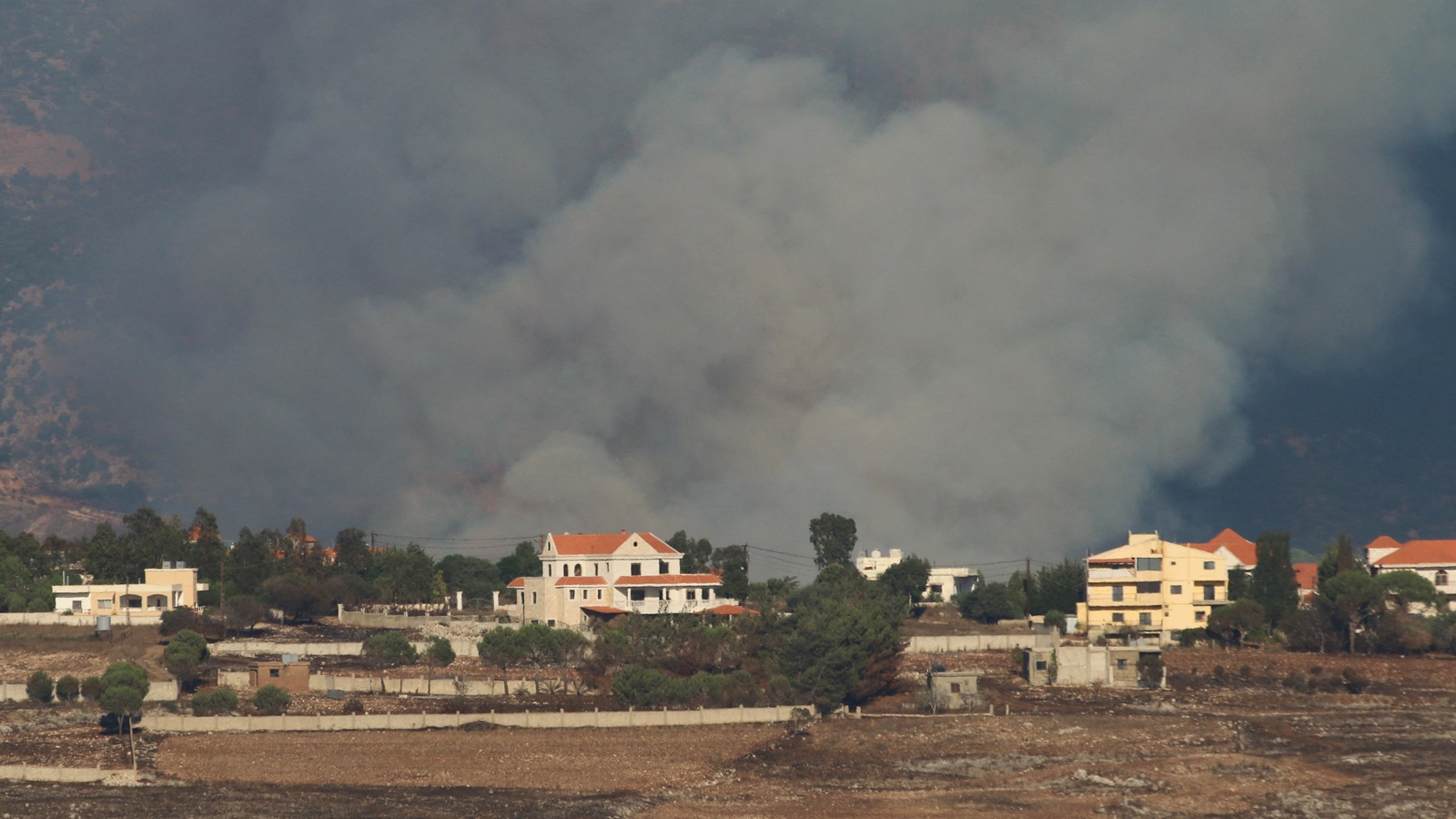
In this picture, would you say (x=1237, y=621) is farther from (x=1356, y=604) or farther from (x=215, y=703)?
(x=215, y=703)

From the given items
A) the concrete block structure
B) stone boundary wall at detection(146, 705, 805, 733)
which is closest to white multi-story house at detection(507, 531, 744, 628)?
the concrete block structure

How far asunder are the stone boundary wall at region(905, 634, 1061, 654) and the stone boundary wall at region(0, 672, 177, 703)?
46865 millimetres

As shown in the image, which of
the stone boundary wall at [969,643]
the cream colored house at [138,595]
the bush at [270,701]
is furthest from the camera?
the cream colored house at [138,595]

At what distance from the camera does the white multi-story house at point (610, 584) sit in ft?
429

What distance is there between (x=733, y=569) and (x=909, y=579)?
17.1m

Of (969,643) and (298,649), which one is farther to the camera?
(969,643)

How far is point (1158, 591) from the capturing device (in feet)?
413

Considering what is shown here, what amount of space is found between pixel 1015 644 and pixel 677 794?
47.0m

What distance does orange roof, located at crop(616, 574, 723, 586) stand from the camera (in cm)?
13275

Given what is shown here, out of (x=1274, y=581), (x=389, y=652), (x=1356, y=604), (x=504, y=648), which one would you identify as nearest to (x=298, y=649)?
(x=389, y=652)

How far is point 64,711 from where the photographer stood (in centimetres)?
8881

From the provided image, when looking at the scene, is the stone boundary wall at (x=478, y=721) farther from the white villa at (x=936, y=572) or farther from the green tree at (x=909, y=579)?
the white villa at (x=936, y=572)

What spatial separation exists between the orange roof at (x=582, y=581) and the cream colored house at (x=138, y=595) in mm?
28265

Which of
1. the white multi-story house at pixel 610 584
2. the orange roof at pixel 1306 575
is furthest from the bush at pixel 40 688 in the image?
the orange roof at pixel 1306 575
